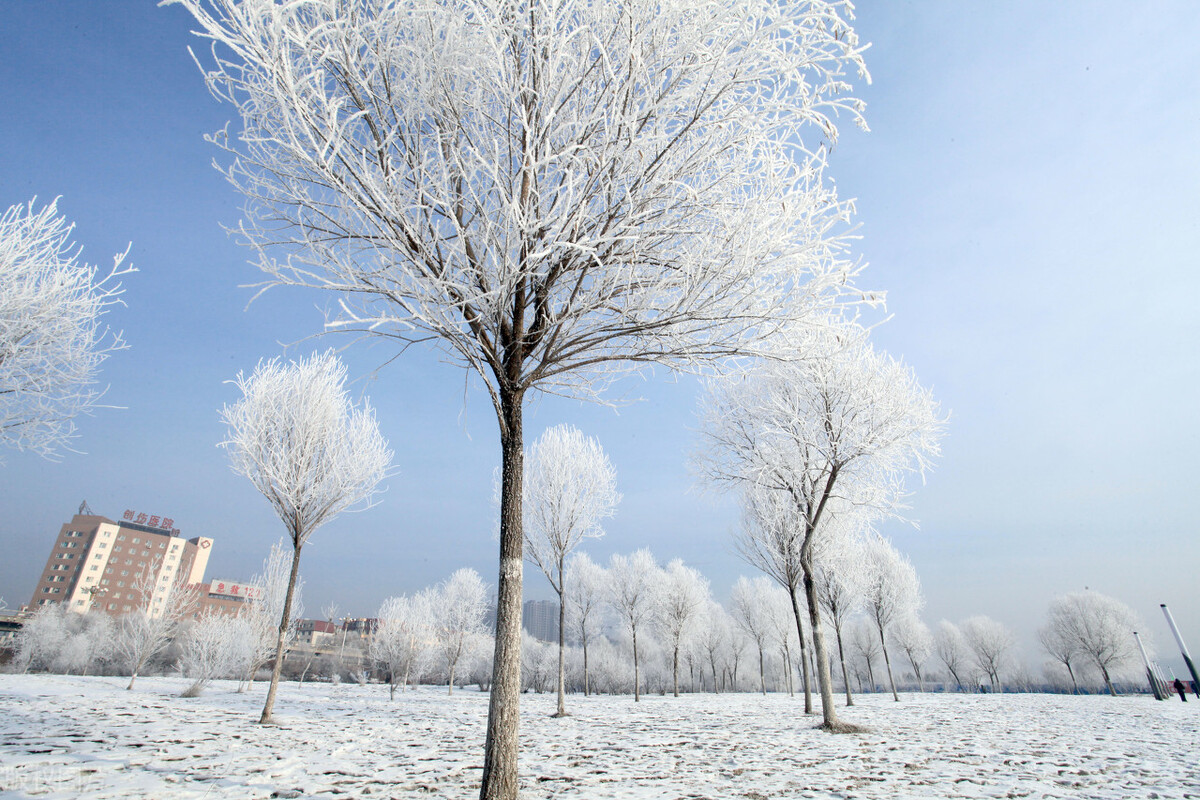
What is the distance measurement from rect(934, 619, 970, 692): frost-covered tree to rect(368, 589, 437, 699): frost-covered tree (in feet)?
158

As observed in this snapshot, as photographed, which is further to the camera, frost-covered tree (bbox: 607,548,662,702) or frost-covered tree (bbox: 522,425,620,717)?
frost-covered tree (bbox: 607,548,662,702)

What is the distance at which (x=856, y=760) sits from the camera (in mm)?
6418

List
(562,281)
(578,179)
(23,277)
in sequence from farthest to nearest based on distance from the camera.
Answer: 1. (23,277)
2. (562,281)
3. (578,179)

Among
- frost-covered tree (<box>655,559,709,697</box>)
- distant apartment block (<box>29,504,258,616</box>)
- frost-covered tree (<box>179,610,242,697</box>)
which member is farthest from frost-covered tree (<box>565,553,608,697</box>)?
distant apartment block (<box>29,504,258,616</box>)

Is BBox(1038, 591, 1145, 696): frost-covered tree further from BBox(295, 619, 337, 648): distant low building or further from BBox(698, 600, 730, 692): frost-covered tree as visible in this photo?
BBox(295, 619, 337, 648): distant low building

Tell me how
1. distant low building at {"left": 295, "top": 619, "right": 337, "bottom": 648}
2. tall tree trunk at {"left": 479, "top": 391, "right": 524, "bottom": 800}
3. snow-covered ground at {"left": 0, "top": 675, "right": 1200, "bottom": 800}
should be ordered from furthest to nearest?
distant low building at {"left": 295, "top": 619, "right": 337, "bottom": 648} → snow-covered ground at {"left": 0, "top": 675, "right": 1200, "bottom": 800} → tall tree trunk at {"left": 479, "top": 391, "right": 524, "bottom": 800}

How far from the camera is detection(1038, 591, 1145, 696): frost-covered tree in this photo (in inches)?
1337

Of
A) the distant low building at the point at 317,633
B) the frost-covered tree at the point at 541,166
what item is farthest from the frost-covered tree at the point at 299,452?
the distant low building at the point at 317,633

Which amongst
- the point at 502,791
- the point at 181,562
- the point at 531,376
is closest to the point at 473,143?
the point at 531,376

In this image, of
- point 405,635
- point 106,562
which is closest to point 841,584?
point 405,635

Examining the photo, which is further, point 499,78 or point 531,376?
point 531,376

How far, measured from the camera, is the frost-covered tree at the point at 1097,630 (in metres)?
34.0

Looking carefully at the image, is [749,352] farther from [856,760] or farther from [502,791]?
[856,760]

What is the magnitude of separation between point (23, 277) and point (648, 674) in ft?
174
